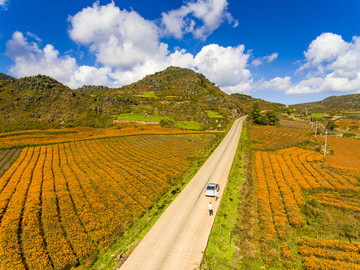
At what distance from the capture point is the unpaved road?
43.1 ft

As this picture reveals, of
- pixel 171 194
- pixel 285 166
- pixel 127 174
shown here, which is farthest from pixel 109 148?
pixel 285 166

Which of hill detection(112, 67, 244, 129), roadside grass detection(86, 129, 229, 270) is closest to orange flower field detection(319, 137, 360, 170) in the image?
roadside grass detection(86, 129, 229, 270)

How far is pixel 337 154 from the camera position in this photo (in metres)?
44.1

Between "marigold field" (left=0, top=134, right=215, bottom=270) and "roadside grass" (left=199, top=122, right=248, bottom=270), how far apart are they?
888 cm

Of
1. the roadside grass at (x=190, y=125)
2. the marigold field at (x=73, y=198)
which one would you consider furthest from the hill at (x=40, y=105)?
the marigold field at (x=73, y=198)

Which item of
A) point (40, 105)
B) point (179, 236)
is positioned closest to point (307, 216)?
point (179, 236)

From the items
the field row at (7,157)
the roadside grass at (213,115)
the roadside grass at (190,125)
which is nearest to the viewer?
the field row at (7,157)

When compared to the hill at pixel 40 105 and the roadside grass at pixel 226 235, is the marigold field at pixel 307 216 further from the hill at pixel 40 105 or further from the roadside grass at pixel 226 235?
the hill at pixel 40 105

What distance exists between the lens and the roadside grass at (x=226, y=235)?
1314cm

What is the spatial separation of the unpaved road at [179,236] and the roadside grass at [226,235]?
605 mm

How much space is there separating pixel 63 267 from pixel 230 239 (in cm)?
1425

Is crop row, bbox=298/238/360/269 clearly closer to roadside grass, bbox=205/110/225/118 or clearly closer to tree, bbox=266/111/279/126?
roadside grass, bbox=205/110/225/118

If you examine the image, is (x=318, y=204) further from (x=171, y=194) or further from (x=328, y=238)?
(x=171, y=194)

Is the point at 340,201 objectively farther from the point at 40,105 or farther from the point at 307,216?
the point at 40,105
